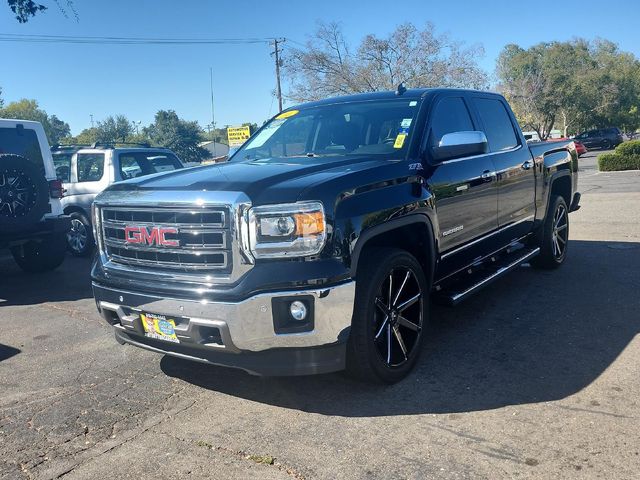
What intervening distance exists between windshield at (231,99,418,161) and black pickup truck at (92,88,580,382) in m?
0.02

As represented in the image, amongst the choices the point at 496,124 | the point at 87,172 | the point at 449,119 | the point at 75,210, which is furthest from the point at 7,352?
the point at 87,172

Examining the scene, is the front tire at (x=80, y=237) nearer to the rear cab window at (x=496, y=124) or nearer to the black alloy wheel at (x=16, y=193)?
the black alloy wheel at (x=16, y=193)

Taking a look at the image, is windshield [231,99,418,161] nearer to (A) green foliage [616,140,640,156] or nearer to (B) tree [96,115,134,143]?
(A) green foliage [616,140,640,156]

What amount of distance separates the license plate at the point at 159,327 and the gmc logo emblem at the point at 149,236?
44cm

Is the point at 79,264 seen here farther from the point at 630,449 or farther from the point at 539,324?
the point at 630,449

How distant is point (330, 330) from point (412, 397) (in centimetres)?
82

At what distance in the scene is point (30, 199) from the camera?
23.1 feet

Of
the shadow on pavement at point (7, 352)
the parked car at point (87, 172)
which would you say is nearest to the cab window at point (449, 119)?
the shadow on pavement at point (7, 352)

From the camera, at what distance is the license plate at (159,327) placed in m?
3.41

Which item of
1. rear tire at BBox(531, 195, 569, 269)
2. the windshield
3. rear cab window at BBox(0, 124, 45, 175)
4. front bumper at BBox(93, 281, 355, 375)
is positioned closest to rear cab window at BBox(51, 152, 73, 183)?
rear cab window at BBox(0, 124, 45, 175)

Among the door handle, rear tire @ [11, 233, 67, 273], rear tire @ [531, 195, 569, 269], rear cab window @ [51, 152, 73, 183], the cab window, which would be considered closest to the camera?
the cab window

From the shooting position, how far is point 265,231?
3.21 metres

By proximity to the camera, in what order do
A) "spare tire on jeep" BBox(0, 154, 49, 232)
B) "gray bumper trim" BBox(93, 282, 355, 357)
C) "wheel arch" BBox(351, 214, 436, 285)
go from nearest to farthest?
"gray bumper trim" BBox(93, 282, 355, 357), "wheel arch" BBox(351, 214, 436, 285), "spare tire on jeep" BBox(0, 154, 49, 232)

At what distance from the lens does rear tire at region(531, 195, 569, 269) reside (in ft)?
21.6
